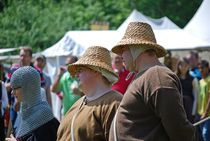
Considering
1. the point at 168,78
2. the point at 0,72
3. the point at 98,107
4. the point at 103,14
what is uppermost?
the point at 168,78

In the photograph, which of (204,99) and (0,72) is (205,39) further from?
(0,72)

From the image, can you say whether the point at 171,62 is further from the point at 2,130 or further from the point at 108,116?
the point at 108,116

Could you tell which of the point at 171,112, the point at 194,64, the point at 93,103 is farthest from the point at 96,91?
the point at 194,64

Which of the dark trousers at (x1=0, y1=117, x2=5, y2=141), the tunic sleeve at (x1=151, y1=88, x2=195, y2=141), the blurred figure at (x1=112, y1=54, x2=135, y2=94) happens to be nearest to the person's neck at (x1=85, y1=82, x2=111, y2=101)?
the tunic sleeve at (x1=151, y1=88, x2=195, y2=141)

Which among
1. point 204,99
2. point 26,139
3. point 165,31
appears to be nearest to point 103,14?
point 165,31

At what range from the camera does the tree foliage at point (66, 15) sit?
27828 mm

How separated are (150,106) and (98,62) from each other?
41.2 inches

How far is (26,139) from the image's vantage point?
18.5ft

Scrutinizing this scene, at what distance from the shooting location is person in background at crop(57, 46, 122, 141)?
5.02 meters

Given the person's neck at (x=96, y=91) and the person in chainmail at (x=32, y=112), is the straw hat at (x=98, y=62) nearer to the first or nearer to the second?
the person's neck at (x=96, y=91)

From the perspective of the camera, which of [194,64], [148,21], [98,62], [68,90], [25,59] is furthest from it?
[148,21]

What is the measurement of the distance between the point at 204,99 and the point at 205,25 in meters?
2.71

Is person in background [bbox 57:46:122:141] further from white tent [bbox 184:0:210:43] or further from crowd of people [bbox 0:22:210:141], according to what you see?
white tent [bbox 184:0:210:43]

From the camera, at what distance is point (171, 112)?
14.0 feet
